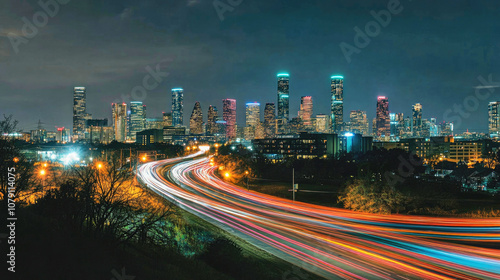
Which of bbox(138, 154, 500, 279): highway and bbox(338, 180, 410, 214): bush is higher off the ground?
bbox(338, 180, 410, 214): bush

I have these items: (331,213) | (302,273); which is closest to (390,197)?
(331,213)

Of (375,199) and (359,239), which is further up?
(375,199)

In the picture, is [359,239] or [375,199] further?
[375,199]

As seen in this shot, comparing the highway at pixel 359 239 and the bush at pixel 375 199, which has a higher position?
the bush at pixel 375 199

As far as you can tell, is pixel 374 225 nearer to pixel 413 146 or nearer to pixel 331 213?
pixel 331 213

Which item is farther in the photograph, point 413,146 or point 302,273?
point 413,146

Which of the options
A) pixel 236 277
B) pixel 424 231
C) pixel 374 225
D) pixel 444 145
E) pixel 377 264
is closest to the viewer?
pixel 236 277

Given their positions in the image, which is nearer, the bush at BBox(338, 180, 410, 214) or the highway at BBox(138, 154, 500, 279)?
the highway at BBox(138, 154, 500, 279)

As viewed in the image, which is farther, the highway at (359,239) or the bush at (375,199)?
the bush at (375,199)
